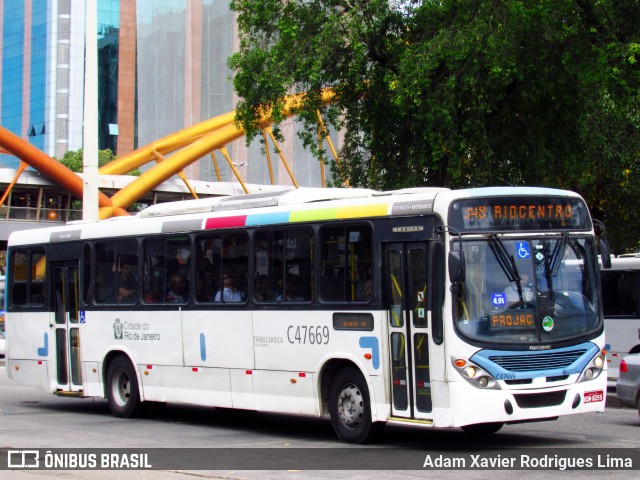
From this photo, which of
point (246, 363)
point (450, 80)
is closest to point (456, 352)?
point (246, 363)

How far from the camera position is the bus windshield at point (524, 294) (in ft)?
38.1

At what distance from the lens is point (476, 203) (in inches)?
470

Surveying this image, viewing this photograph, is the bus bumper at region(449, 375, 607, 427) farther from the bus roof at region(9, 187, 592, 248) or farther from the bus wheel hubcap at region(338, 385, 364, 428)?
the bus roof at region(9, 187, 592, 248)

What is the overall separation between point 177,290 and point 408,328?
15.4 ft

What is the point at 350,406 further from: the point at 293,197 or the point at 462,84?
the point at 462,84

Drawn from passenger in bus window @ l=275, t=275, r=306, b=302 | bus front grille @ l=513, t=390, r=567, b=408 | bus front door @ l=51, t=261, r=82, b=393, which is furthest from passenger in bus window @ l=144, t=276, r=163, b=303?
bus front grille @ l=513, t=390, r=567, b=408

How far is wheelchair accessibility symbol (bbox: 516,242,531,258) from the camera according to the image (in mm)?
11930

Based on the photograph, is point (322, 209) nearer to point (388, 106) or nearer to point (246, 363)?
point (246, 363)

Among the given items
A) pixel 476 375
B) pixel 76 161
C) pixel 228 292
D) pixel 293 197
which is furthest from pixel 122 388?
pixel 76 161

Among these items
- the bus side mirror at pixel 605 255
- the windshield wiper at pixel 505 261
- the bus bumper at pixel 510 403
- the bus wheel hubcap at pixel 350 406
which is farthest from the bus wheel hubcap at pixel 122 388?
the bus side mirror at pixel 605 255

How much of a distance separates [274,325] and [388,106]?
429 inches

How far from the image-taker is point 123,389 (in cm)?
1700

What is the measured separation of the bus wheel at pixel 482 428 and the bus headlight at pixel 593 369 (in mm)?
1584

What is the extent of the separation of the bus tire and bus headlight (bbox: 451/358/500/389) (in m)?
1.51
